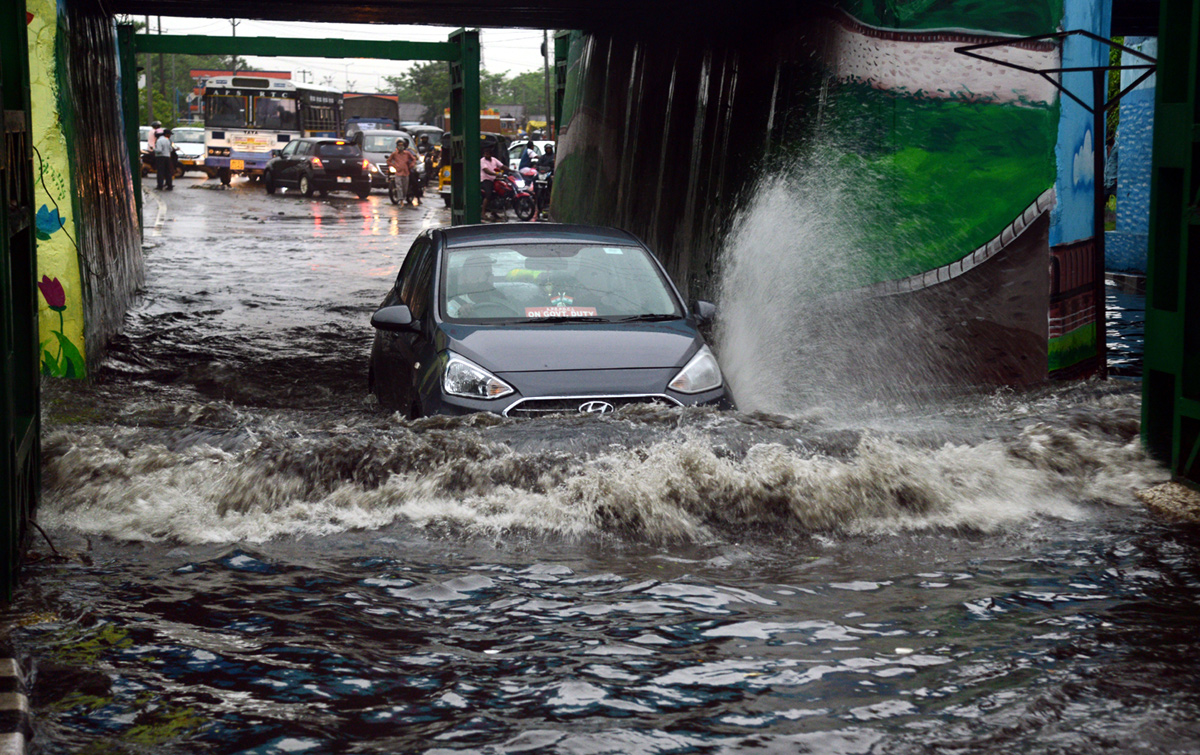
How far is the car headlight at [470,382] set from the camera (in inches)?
290

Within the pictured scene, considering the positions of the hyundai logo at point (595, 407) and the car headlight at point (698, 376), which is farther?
the car headlight at point (698, 376)

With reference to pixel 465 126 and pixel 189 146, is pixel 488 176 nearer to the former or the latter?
pixel 465 126

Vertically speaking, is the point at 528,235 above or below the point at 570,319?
above

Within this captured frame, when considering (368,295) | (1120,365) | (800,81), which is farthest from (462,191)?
(1120,365)

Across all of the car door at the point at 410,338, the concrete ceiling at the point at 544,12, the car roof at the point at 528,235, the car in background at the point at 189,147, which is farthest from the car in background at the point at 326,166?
the car roof at the point at 528,235

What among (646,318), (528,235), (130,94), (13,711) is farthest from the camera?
(130,94)

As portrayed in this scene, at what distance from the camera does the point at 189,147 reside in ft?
174

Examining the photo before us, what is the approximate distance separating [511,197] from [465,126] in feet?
32.8

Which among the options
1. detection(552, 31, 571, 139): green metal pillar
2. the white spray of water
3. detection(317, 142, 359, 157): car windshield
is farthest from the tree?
the white spray of water

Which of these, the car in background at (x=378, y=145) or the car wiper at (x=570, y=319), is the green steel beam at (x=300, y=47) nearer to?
the car wiper at (x=570, y=319)

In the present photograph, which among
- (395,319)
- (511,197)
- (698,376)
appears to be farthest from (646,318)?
(511,197)

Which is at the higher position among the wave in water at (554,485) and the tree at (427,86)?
the tree at (427,86)

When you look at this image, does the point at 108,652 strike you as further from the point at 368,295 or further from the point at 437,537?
the point at 368,295

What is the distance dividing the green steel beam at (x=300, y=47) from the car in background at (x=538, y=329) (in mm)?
12691
